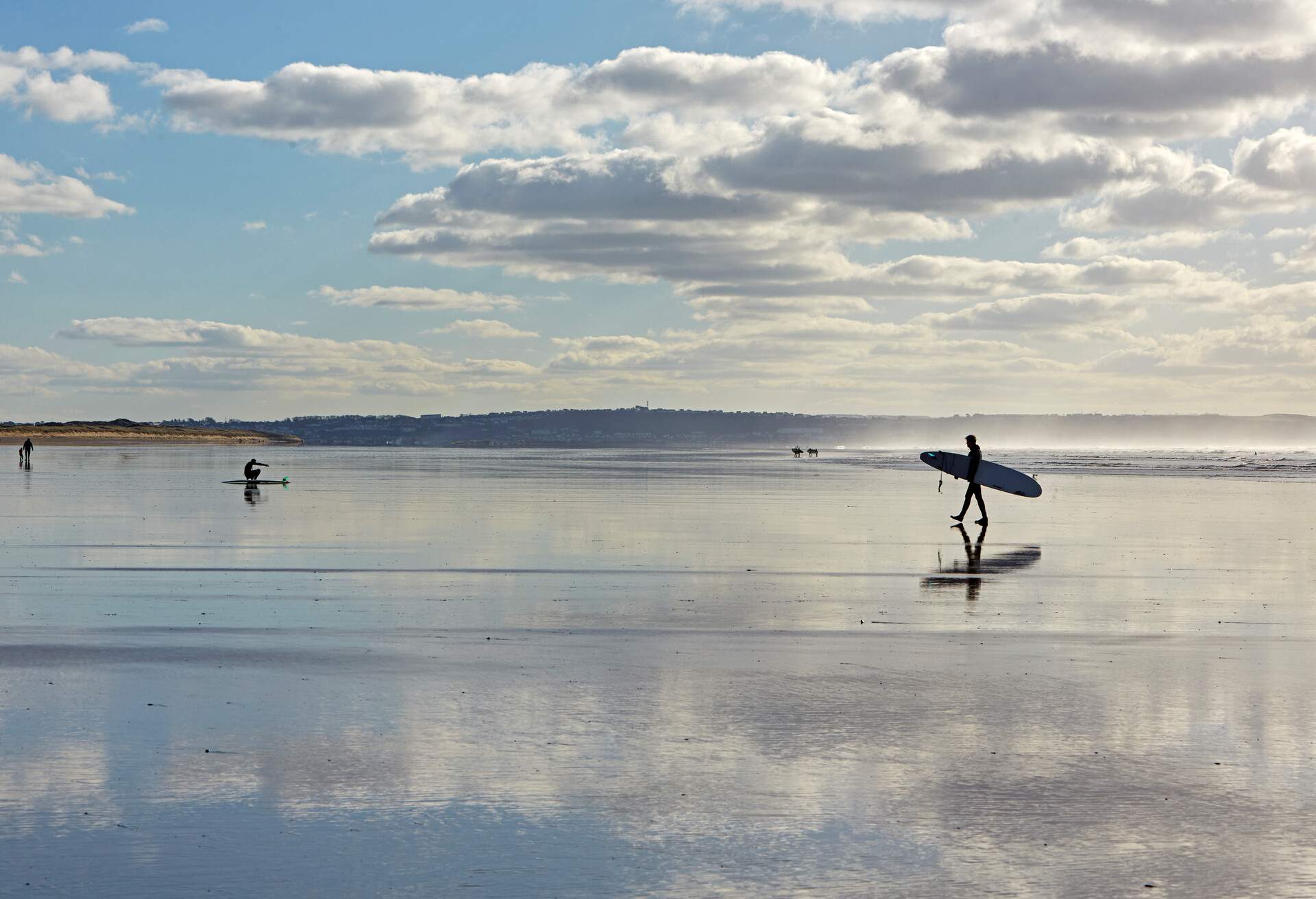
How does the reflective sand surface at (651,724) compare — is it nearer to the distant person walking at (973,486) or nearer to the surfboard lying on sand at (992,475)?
the distant person walking at (973,486)

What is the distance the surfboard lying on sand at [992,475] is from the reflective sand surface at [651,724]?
2113 cm

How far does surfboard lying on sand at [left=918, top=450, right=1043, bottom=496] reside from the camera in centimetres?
4397

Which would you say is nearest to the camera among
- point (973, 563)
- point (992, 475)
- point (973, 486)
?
point (973, 563)

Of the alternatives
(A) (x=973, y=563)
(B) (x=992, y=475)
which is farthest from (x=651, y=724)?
(B) (x=992, y=475)

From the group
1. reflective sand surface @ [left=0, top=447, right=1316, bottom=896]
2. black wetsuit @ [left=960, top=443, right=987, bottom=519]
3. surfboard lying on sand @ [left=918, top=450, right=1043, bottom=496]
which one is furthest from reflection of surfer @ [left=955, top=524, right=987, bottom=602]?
surfboard lying on sand @ [left=918, top=450, right=1043, bottom=496]

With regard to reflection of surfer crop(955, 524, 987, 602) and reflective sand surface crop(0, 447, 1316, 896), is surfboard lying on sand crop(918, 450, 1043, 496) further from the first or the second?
reflective sand surface crop(0, 447, 1316, 896)

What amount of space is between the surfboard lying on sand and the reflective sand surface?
21.1m

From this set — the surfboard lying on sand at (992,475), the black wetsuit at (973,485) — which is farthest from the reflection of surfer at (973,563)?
the surfboard lying on sand at (992,475)

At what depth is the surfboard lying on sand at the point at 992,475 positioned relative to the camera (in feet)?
144

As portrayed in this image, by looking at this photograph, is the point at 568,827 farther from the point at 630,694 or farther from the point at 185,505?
the point at 185,505

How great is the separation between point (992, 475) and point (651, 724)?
36732 mm

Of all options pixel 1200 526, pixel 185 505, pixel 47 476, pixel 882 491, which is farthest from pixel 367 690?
pixel 47 476

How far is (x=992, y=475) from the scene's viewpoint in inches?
1756

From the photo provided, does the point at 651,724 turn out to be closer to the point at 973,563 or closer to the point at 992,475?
the point at 973,563
